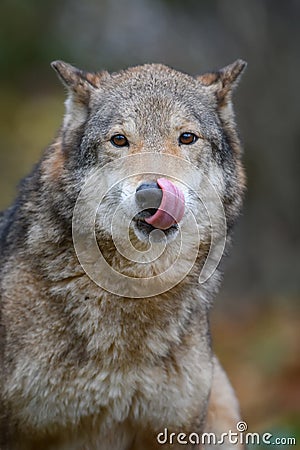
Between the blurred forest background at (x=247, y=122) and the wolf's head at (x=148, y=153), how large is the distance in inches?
288

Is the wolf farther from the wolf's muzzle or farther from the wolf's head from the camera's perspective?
the wolf's muzzle

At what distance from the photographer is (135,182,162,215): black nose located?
620cm

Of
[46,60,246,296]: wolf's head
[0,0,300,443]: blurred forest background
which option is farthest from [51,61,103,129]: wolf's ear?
[0,0,300,443]: blurred forest background

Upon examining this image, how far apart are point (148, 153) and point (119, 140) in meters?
0.27

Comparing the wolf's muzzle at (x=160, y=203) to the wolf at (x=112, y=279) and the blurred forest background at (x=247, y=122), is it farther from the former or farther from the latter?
the blurred forest background at (x=247, y=122)

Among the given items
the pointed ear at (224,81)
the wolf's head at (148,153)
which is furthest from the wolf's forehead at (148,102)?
the pointed ear at (224,81)

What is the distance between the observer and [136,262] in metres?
6.78

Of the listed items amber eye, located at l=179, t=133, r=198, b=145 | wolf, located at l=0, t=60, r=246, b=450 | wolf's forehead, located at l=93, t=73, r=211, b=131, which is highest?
wolf's forehead, located at l=93, t=73, r=211, b=131

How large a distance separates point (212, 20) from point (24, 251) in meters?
11.8

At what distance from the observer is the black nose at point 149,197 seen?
6199 mm

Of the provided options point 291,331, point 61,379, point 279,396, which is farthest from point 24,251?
point 291,331

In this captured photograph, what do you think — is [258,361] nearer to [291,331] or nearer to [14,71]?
[291,331]

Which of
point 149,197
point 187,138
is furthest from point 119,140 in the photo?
point 149,197

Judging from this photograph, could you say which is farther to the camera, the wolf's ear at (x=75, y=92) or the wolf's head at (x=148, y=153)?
the wolf's ear at (x=75, y=92)
